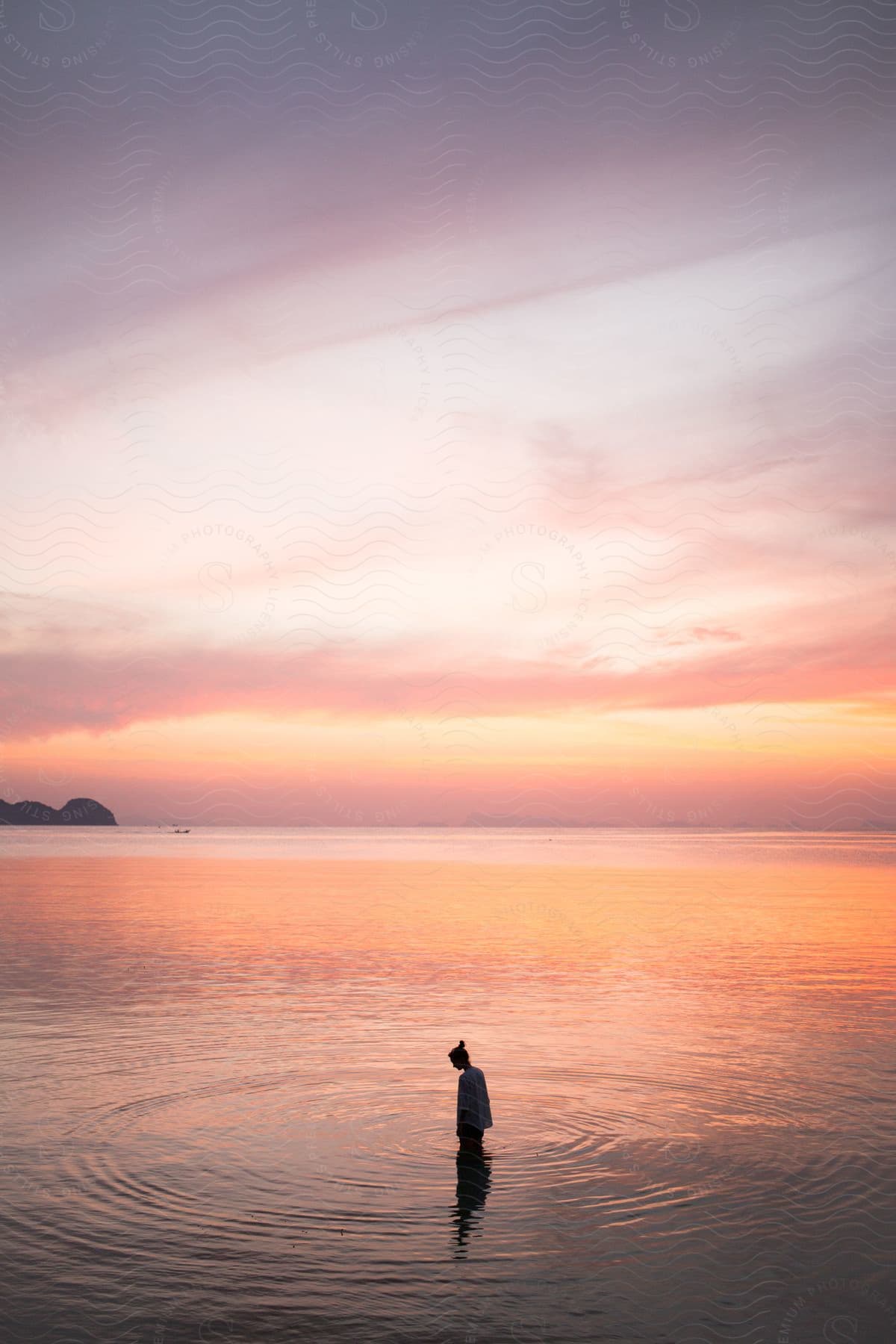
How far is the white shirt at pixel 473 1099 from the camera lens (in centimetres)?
2125

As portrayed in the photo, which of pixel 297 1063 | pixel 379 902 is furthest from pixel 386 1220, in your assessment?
pixel 379 902

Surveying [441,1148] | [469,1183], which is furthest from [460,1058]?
[469,1183]

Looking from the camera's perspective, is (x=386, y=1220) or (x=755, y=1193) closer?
(x=386, y=1220)

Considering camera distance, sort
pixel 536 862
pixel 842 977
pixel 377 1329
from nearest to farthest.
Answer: pixel 377 1329, pixel 842 977, pixel 536 862

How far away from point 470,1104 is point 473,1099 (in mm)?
100

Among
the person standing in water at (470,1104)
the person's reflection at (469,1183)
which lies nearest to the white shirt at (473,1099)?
the person standing in water at (470,1104)

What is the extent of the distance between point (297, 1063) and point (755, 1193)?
13967 mm

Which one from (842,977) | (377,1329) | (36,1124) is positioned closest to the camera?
(377,1329)

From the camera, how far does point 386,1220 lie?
1819 centimetres

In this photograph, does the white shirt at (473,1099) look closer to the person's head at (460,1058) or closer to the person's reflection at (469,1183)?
the person's head at (460,1058)

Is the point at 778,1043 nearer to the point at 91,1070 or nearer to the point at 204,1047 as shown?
the point at 204,1047

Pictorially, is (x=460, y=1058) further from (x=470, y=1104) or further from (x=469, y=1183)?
(x=469, y=1183)

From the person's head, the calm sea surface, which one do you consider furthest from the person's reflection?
the person's head

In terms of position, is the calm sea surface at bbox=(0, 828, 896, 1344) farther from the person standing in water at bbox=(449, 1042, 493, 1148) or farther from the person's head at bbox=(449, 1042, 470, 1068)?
the person's head at bbox=(449, 1042, 470, 1068)
